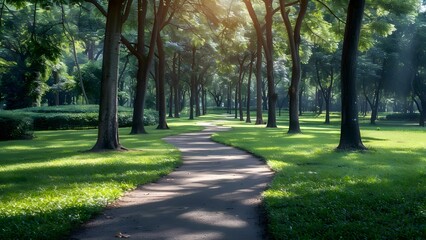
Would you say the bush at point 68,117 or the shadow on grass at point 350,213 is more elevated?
the bush at point 68,117

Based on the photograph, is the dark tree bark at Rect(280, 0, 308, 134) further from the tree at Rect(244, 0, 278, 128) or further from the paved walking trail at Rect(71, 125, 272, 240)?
the paved walking trail at Rect(71, 125, 272, 240)

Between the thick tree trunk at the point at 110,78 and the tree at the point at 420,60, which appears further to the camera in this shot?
the tree at the point at 420,60

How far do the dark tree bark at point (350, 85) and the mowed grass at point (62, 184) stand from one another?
6519mm

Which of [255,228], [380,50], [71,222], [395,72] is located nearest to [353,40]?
[255,228]

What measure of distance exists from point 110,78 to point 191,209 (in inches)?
378

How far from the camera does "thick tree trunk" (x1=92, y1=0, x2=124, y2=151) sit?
16.0m

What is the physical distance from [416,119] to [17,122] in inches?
2400

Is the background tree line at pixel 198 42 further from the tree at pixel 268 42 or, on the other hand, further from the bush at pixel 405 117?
the bush at pixel 405 117

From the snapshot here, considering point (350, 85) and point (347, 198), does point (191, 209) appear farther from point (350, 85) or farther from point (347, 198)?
point (350, 85)

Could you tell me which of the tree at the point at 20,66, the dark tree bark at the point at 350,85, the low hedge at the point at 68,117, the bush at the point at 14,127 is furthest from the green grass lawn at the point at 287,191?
the tree at the point at 20,66

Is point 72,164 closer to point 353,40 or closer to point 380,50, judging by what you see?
point 353,40

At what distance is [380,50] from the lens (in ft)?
168

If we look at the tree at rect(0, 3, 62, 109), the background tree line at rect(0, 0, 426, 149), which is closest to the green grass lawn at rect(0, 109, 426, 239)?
the background tree line at rect(0, 0, 426, 149)

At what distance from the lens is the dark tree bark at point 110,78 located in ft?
52.6
